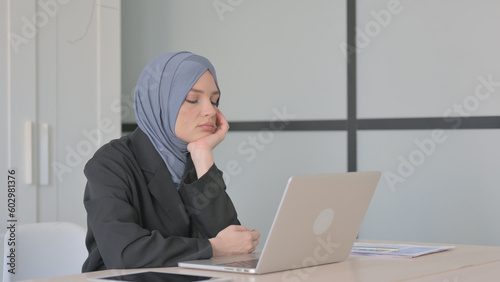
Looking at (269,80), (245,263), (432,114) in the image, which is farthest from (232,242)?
(269,80)

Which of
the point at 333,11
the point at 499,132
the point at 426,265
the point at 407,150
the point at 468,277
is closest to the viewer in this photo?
the point at 468,277

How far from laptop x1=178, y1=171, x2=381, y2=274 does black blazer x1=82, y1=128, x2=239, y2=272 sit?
0.30 feet

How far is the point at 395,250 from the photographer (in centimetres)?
195

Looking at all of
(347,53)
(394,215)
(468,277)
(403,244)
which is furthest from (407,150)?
(468,277)

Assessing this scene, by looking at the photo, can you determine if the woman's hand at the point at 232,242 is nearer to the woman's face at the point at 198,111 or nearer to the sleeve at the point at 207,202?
the sleeve at the point at 207,202

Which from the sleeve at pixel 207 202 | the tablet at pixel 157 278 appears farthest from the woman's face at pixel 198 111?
the tablet at pixel 157 278

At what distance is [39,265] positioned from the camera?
2057 mm

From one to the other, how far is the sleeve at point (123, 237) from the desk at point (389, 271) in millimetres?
58

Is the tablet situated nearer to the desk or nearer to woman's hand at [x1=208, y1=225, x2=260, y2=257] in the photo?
the desk

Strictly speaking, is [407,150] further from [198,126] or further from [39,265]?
[39,265]

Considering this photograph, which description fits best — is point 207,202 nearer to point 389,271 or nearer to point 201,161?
point 201,161

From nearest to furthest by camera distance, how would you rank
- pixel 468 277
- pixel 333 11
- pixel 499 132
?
pixel 468 277 < pixel 499 132 < pixel 333 11

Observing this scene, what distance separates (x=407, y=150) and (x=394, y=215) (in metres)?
0.31

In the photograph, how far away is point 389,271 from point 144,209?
0.72m
